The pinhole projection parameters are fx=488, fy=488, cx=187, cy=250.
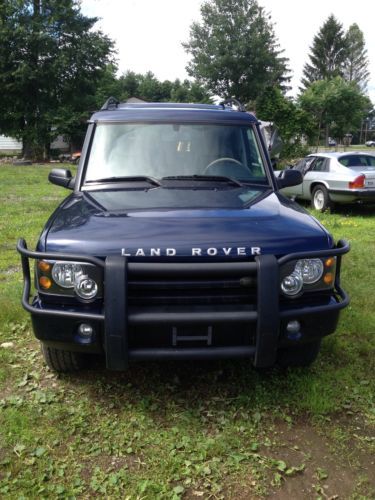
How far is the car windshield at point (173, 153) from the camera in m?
3.88

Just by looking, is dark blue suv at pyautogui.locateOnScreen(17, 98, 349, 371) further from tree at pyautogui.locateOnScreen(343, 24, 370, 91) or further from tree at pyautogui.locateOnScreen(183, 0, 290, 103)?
tree at pyautogui.locateOnScreen(343, 24, 370, 91)

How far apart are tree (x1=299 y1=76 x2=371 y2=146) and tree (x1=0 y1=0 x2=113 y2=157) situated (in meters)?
13.6

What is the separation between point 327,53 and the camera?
6675cm

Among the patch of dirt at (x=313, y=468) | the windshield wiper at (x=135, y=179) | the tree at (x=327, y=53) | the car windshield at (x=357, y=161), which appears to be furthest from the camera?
the tree at (x=327, y=53)

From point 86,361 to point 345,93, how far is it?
26492 mm

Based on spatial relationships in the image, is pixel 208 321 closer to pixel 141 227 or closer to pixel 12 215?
pixel 141 227

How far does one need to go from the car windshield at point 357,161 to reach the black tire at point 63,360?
8996 millimetres

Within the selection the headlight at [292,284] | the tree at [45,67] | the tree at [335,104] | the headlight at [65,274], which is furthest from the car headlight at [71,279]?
the tree at [45,67]

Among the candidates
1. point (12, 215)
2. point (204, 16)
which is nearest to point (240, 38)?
point (204, 16)

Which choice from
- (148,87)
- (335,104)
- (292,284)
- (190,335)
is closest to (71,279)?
(190,335)

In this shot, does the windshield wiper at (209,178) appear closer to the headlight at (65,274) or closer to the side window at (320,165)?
the headlight at (65,274)

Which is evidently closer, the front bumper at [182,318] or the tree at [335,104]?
the front bumper at [182,318]

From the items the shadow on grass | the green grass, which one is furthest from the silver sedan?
the shadow on grass

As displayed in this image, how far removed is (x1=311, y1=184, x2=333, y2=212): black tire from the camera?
11055mm
